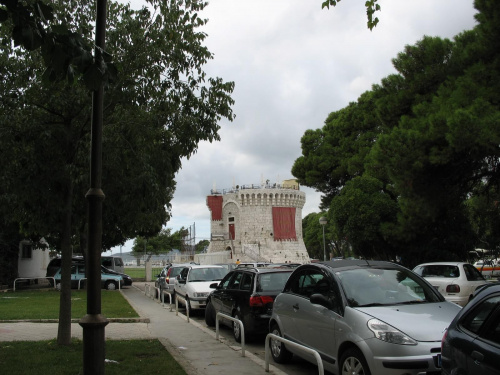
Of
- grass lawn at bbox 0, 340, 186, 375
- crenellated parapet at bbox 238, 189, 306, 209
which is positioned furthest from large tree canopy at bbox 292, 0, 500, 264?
crenellated parapet at bbox 238, 189, 306, 209

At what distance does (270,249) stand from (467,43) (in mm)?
54508

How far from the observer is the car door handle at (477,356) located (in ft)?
11.8

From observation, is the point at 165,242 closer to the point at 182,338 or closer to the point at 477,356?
the point at 182,338

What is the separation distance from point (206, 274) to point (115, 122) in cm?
946

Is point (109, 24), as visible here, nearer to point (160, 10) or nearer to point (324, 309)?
point (160, 10)

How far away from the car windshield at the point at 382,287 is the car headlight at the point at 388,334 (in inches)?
23.6

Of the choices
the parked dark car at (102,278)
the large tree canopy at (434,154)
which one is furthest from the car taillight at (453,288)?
the parked dark car at (102,278)

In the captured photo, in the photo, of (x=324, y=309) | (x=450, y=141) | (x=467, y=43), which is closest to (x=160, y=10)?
(x=324, y=309)

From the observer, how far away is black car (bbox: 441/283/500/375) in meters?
3.57

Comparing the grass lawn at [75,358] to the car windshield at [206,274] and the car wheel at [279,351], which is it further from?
the car windshield at [206,274]

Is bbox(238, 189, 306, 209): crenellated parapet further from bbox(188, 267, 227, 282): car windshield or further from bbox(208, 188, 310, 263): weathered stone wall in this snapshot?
bbox(188, 267, 227, 282): car windshield

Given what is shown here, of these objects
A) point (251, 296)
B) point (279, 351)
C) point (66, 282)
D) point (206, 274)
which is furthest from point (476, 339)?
point (206, 274)

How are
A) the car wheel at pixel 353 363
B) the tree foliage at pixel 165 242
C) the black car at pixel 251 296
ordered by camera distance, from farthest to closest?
the tree foliage at pixel 165 242, the black car at pixel 251 296, the car wheel at pixel 353 363

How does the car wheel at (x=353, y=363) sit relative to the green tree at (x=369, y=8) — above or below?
below
